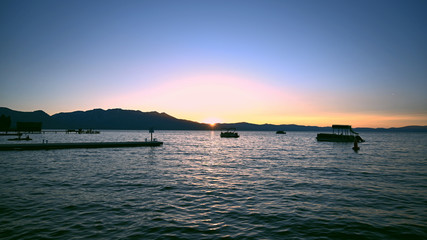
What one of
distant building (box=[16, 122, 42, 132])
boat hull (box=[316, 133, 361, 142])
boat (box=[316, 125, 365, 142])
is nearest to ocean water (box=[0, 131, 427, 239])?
boat (box=[316, 125, 365, 142])

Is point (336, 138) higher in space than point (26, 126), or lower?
lower

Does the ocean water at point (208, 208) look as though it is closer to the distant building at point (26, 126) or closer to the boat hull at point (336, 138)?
the boat hull at point (336, 138)

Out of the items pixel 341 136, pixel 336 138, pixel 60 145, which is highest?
pixel 341 136

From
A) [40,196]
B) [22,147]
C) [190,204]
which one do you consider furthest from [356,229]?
[22,147]

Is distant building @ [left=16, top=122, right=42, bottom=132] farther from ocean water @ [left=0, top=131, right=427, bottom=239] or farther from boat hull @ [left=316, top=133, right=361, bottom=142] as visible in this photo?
boat hull @ [left=316, top=133, right=361, bottom=142]

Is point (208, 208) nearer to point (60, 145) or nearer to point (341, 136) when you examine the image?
point (60, 145)

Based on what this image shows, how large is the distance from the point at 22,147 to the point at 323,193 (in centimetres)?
5423

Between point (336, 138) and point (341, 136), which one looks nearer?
point (341, 136)

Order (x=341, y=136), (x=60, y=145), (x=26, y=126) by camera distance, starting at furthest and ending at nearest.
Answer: (x=26, y=126), (x=341, y=136), (x=60, y=145)

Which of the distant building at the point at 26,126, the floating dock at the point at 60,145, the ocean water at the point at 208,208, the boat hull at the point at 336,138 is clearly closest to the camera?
the ocean water at the point at 208,208

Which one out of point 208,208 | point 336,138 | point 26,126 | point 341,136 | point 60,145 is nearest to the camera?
point 208,208

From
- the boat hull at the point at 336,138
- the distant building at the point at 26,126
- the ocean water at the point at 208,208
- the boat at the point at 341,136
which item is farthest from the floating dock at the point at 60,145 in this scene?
the distant building at the point at 26,126

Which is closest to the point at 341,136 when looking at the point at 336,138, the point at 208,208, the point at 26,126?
the point at 336,138

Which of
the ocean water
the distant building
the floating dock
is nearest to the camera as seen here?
the ocean water
